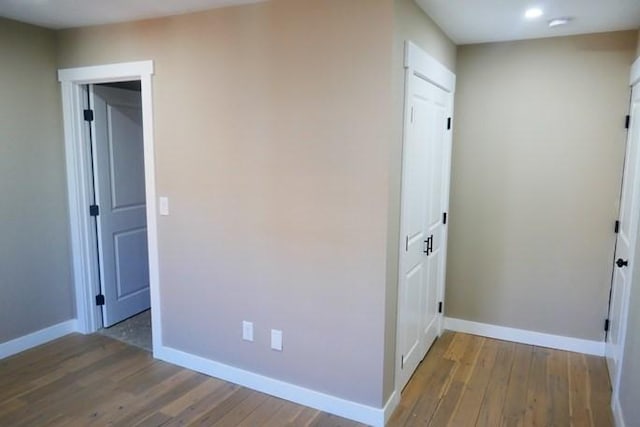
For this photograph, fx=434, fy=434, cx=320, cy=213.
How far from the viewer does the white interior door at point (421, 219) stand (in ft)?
8.59

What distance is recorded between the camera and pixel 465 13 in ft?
8.77

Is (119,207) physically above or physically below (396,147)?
below

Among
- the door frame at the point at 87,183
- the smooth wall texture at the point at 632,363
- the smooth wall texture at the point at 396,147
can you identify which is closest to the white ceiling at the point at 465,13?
the smooth wall texture at the point at 396,147

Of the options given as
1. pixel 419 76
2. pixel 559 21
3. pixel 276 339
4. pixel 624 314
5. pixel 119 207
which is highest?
pixel 559 21

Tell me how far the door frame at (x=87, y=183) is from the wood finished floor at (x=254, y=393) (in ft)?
1.23

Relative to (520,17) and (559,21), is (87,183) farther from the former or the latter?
(559,21)

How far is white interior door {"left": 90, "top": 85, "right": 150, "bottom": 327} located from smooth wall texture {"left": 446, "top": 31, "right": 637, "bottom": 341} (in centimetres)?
285

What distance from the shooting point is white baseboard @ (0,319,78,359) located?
10.9 ft

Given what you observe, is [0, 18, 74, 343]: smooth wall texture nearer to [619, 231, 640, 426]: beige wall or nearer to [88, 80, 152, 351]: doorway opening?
[88, 80, 152, 351]: doorway opening

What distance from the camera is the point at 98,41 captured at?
319cm

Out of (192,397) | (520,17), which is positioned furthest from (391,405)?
(520,17)

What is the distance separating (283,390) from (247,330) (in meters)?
0.45

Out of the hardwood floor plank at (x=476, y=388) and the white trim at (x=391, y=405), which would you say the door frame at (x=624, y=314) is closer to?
the hardwood floor plank at (x=476, y=388)

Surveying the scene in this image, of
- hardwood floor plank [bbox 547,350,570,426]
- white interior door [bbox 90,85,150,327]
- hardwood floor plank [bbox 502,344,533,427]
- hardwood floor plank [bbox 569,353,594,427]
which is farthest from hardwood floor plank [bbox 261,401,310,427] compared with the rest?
white interior door [bbox 90,85,150,327]
